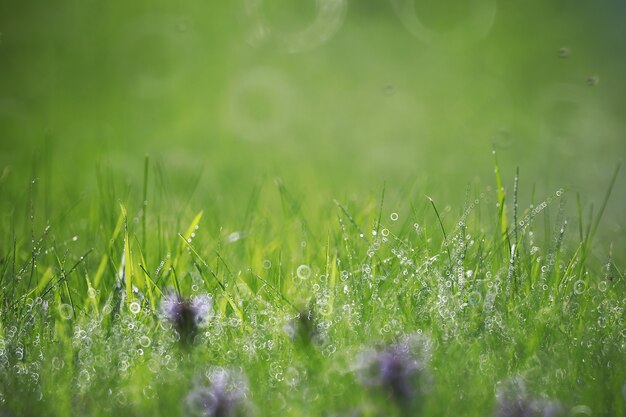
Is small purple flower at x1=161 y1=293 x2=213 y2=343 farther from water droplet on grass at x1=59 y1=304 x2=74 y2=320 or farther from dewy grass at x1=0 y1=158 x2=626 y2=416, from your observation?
water droplet on grass at x1=59 y1=304 x2=74 y2=320

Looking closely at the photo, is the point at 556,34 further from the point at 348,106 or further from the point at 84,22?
the point at 84,22

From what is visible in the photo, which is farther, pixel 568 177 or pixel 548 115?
pixel 548 115

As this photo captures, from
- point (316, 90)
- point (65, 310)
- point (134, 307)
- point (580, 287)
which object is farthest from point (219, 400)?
point (316, 90)

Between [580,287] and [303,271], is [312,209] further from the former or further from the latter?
[580,287]

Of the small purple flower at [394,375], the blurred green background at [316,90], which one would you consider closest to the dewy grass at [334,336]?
the small purple flower at [394,375]

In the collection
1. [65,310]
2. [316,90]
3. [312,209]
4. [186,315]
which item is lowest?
[316,90]

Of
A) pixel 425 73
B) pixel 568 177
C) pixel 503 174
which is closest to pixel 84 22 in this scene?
pixel 425 73

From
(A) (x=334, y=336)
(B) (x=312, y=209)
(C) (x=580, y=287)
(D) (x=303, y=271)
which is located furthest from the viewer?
(B) (x=312, y=209)
